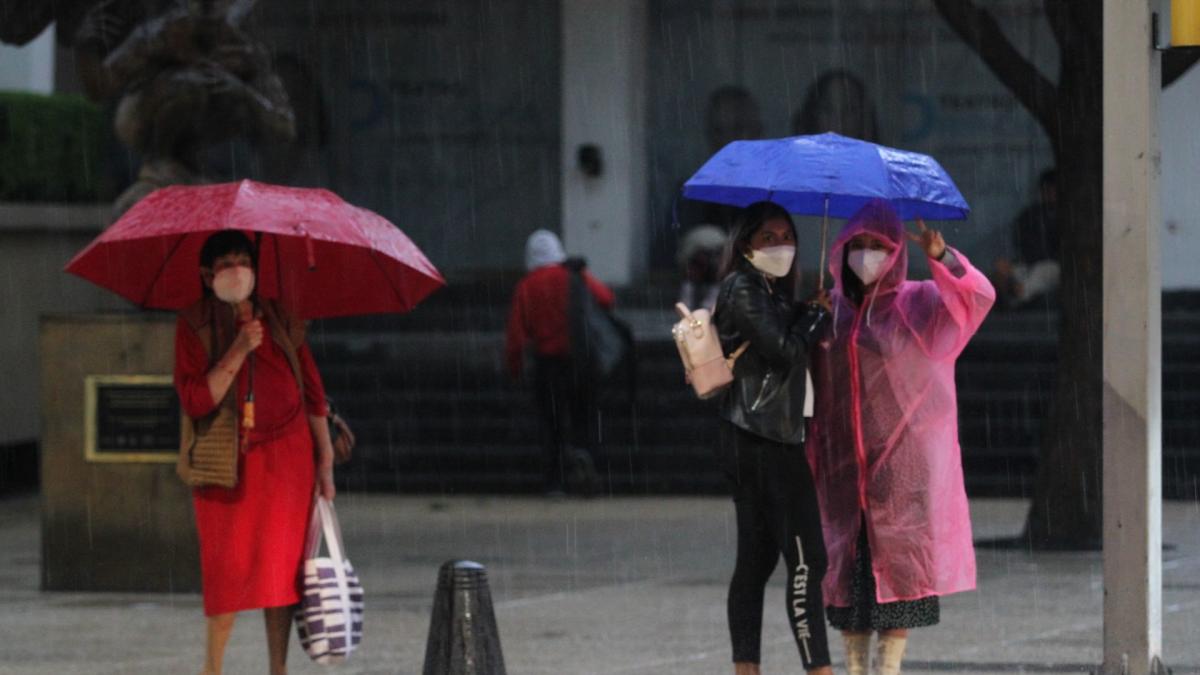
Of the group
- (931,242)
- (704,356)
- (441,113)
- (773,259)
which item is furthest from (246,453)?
(441,113)

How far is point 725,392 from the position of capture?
281 inches

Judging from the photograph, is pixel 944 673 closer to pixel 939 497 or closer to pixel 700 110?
pixel 939 497

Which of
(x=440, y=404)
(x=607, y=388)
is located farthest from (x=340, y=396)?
(x=607, y=388)

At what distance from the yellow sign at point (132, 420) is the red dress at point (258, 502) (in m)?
3.39

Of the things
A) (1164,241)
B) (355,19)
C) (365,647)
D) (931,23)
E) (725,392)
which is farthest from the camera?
(355,19)

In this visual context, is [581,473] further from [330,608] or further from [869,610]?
[869,610]

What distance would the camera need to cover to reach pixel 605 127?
21078 mm

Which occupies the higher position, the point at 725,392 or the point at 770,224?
the point at 770,224

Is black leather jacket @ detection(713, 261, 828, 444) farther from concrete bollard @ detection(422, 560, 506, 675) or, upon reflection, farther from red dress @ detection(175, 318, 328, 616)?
red dress @ detection(175, 318, 328, 616)

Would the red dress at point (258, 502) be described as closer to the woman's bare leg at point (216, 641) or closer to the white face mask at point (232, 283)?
the woman's bare leg at point (216, 641)

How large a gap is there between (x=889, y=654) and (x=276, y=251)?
260 cm

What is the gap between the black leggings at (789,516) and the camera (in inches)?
276

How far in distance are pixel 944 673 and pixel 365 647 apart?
245cm

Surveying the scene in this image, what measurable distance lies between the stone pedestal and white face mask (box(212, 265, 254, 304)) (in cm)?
353
